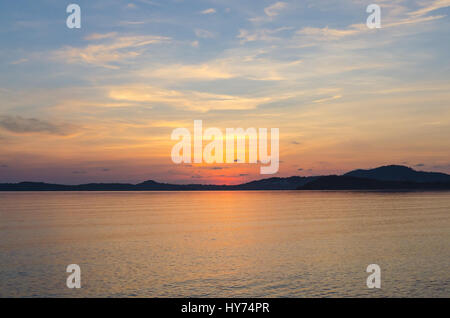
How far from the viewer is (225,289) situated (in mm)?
27719

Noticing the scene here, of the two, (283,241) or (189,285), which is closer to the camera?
(189,285)

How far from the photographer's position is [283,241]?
5153cm

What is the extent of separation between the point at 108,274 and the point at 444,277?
1015 inches
